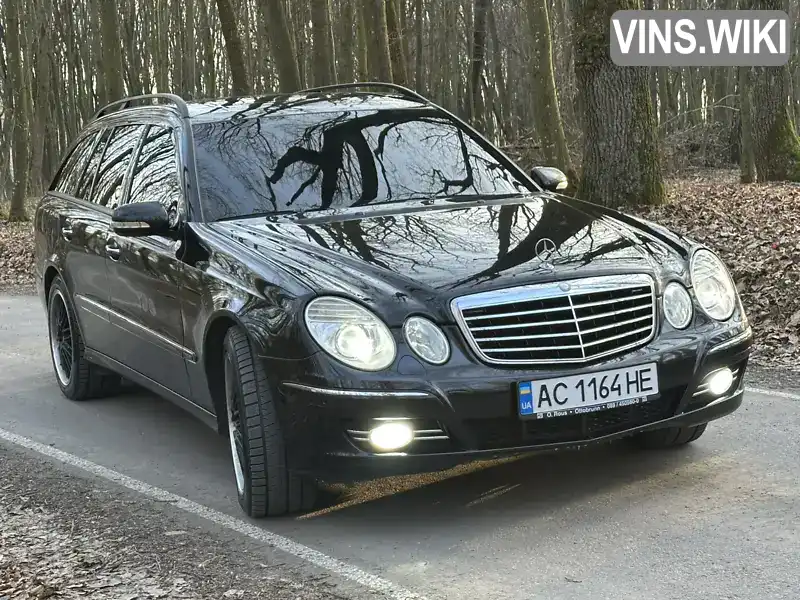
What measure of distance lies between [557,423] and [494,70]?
39454 millimetres

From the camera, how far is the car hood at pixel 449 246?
4426mm

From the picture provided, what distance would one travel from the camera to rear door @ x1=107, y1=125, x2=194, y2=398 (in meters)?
5.41

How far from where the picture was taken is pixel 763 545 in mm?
4125

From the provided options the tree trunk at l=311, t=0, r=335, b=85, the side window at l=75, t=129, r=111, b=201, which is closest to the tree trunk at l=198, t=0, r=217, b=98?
the tree trunk at l=311, t=0, r=335, b=85

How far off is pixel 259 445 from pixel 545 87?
13.8m

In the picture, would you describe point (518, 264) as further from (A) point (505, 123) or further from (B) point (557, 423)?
(A) point (505, 123)

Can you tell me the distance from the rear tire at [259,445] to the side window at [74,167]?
312 cm

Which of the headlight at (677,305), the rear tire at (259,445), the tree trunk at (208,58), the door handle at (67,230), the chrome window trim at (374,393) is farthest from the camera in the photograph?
the tree trunk at (208,58)

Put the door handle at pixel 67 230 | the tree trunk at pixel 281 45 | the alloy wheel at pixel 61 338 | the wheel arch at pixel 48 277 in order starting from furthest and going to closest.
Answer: the tree trunk at pixel 281 45
the wheel arch at pixel 48 277
the alloy wheel at pixel 61 338
the door handle at pixel 67 230

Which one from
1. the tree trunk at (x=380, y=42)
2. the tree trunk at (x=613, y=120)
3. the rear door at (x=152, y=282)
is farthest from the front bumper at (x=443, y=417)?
the tree trunk at (x=380, y=42)

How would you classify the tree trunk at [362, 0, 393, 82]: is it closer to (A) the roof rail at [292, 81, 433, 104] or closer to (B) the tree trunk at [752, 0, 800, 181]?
(B) the tree trunk at [752, 0, 800, 181]

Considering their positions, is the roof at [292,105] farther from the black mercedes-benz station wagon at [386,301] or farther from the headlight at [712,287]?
the headlight at [712,287]

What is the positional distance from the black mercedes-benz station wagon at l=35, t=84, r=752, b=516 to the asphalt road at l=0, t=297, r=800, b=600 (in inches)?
10.9

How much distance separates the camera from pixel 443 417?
4.23 metres
